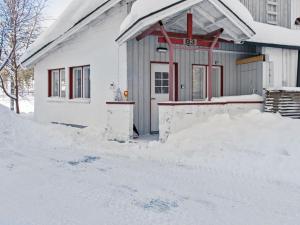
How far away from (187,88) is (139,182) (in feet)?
22.2

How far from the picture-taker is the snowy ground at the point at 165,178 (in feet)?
13.3

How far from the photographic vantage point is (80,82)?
1264 cm

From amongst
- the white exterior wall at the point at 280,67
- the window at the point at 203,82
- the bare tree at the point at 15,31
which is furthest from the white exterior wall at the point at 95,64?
the bare tree at the point at 15,31

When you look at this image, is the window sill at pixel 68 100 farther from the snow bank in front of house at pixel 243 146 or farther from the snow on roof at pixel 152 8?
the snow bank in front of house at pixel 243 146

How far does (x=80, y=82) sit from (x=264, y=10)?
337 inches

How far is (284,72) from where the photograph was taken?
12.6m

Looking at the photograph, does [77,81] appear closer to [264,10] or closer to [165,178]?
[165,178]

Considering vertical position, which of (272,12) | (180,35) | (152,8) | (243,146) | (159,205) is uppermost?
(272,12)

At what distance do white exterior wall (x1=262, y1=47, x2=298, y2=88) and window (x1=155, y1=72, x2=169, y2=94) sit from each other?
3712 millimetres

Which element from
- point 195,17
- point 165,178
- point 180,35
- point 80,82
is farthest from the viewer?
point 80,82

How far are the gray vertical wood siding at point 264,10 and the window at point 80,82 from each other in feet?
23.2

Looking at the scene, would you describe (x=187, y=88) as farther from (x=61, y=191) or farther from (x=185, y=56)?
(x=61, y=191)

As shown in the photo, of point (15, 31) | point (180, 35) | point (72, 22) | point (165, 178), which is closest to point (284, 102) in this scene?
point (180, 35)

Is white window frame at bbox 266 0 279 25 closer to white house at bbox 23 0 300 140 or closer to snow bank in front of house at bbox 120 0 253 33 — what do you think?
white house at bbox 23 0 300 140
